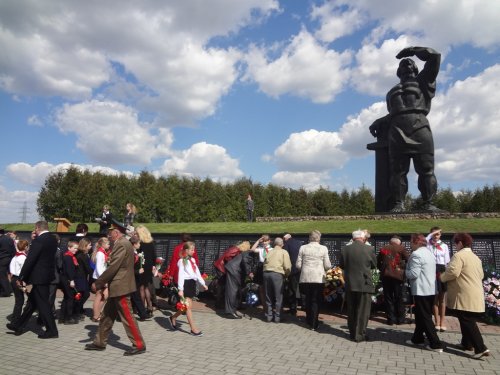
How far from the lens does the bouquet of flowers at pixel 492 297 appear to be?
8.18 m

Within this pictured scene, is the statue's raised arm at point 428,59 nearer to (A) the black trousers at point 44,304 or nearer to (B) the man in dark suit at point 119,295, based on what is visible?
(B) the man in dark suit at point 119,295

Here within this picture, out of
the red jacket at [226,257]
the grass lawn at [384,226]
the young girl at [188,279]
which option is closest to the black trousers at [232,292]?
the red jacket at [226,257]

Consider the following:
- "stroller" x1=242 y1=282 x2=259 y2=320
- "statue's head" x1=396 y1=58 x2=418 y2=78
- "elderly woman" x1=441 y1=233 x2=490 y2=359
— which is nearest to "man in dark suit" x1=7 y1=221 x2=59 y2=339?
"stroller" x1=242 y1=282 x2=259 y2=320

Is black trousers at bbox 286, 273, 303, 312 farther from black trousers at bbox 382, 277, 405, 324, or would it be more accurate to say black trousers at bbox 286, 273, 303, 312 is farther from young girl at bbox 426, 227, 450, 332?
young girl at bbox 426, 227, 450, 332

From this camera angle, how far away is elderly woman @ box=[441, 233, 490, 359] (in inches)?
245

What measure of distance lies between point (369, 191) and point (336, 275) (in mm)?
31624

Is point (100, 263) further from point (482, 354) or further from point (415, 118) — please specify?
point (415, 118)

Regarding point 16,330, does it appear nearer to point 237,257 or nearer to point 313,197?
point 237,257

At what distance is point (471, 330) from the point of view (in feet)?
20.4

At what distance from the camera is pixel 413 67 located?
18547 mm

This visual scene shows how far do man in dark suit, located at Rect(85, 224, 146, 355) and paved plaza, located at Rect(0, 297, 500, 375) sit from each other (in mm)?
193

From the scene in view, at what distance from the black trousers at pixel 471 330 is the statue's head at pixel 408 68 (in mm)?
14404

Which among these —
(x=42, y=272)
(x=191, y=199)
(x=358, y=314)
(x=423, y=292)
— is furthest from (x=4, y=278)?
(x=191, y=199)

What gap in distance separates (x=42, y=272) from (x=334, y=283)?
6005 mm
